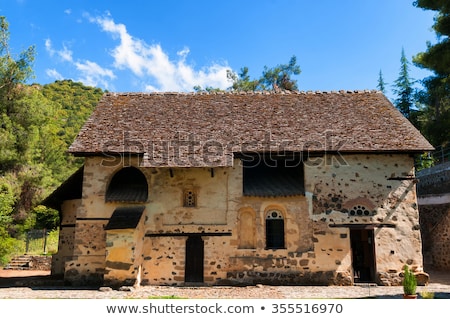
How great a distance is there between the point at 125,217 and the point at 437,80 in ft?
81.2

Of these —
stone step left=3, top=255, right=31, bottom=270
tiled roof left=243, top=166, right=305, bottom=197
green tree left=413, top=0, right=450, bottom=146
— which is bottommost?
stone step left=3, top=255, right=31, bottom=270

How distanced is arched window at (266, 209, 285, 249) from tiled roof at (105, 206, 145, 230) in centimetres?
500

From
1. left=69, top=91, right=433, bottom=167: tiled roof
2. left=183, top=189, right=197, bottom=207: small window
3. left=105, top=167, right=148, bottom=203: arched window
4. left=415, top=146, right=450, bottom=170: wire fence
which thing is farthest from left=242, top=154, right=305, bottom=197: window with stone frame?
left=415, top=146, right=450, bottom=170: wire fence

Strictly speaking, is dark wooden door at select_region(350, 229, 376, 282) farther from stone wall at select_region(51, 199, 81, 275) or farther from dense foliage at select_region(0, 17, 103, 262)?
dense foliage at select_region(0, 17, 103, 262)

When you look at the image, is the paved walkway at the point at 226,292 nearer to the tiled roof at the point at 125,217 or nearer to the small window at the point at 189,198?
the tiled roof at the point at 125,217

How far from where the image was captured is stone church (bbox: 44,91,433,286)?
517 inches

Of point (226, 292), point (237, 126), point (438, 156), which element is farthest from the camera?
point (438, 156)

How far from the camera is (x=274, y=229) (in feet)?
45.2

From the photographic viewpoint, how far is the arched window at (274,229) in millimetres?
13680

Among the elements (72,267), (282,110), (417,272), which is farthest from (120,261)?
(417,272)

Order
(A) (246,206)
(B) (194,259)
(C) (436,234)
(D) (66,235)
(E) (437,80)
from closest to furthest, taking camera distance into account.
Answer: (B) (194,259)
(A) (246,206)
(D) (66,235)
(C) (436,234)
(E) (437,80)

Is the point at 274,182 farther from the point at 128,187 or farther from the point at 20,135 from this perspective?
the point at 20,135

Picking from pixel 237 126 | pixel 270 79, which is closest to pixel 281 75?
pixel 270 79

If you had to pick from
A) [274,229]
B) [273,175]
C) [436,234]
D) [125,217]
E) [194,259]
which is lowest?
[194,259]
